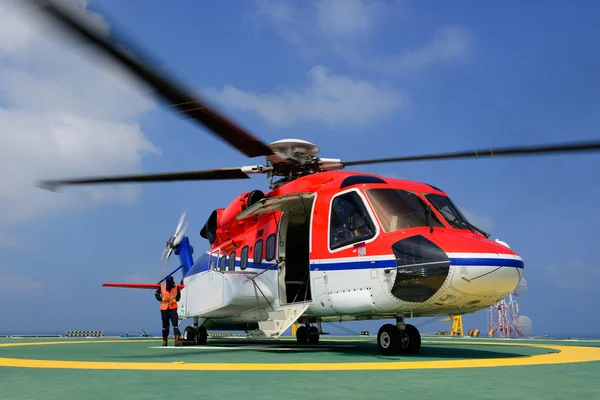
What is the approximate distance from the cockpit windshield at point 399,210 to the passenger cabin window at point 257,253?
3.40m

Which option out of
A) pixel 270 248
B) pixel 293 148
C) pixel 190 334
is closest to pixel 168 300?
pixel 190 334

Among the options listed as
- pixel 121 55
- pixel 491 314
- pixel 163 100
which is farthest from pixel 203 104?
pixel 491 314

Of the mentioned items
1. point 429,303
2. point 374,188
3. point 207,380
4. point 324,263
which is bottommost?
point 207,380

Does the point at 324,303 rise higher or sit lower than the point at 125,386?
higher

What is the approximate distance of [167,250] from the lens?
18422mm

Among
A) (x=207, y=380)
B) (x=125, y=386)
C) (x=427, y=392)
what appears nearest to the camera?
(x=427, y=392)

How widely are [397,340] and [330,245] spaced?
6.51ft

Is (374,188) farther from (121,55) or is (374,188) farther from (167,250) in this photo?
(167,250)

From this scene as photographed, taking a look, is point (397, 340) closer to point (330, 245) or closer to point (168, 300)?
point (330, 245)

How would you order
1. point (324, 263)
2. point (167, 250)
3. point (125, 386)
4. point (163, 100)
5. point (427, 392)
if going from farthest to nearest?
point (167, 250)
point (324, 263)
point (163, 100)
point (125, 386)
point (427, 392)

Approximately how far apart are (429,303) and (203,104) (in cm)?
Answer: 453

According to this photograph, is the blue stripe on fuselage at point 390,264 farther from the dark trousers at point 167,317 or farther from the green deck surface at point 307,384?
the dark trousers at point 167,317

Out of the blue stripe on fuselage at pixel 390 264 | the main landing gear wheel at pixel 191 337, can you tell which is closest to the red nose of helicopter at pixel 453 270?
the blue stripe on fuselage at pixel 390 264

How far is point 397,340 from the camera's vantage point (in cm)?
905
